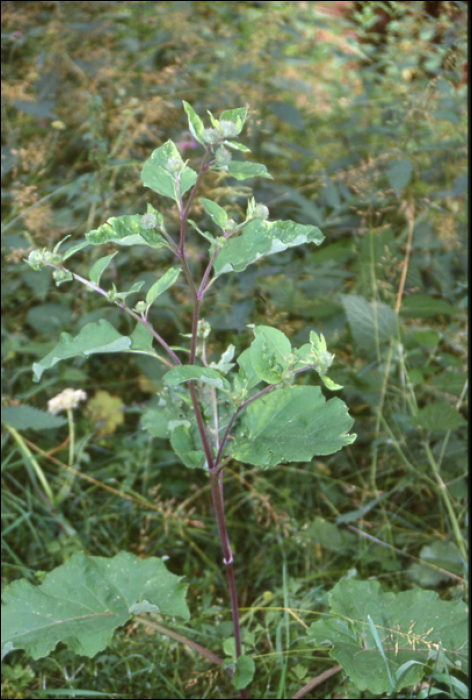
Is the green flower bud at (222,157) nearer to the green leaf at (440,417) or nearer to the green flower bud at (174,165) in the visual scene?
the green flower bud at (174,165)

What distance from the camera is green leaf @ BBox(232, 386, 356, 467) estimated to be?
2.59 ft

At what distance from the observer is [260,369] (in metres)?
0.75

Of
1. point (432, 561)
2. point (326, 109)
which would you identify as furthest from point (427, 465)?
point (326, 109)

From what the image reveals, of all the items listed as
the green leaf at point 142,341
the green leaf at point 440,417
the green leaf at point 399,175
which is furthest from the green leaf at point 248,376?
the green leaf at point 399,175

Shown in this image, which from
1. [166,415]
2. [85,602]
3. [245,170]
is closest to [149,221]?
[245,170]

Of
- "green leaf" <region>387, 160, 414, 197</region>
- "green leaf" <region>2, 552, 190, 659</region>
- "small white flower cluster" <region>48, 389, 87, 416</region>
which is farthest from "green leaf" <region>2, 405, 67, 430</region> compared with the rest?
"green leaf" <region>387, 160, 414, 197</region>

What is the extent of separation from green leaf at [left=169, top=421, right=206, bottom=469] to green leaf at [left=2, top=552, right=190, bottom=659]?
0.78ft

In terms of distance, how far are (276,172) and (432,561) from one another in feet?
4.55

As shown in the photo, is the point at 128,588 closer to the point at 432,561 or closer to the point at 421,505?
the point at 432,561

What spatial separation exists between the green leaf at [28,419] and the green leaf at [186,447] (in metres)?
0.45

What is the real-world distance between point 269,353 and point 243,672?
1.70 feet

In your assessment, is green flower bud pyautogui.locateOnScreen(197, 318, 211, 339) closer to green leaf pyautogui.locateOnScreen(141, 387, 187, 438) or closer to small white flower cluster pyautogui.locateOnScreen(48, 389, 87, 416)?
green leaf pyautogui.locateOnScreen(141, 387, 187, 438)

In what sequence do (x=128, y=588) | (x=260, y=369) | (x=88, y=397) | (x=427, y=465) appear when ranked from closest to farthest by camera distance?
(x=260, y=369) → (x=128, y=588) → (x=427, y=465) → (x=88, y=397)

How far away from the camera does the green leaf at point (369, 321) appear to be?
142cm
